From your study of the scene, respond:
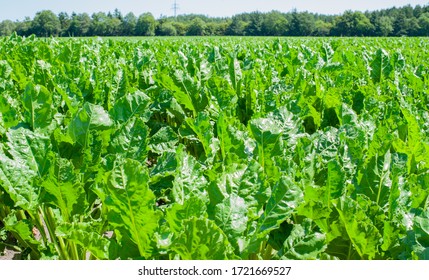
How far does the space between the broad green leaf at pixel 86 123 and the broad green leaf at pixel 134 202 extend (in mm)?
795

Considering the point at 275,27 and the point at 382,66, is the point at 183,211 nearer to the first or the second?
the point at 382,66

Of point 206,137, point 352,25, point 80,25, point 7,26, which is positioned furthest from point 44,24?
point 206,137

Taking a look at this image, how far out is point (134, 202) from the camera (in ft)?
4.66

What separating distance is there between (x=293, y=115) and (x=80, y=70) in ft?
6.74

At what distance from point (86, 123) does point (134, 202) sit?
91 cm

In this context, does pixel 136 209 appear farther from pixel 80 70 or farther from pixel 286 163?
pixel 80 70

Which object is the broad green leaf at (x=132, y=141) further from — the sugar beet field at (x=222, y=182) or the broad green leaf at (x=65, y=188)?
the broad green leaf at (x=65, y=188)

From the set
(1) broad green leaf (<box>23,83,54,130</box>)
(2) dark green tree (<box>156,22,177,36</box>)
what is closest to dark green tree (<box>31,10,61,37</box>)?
(2) dark green tree (<box>156,22,177,36</box>)

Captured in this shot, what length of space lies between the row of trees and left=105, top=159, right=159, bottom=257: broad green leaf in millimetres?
83310

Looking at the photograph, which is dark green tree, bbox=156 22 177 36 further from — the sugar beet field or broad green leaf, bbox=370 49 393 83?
the sugar beet field

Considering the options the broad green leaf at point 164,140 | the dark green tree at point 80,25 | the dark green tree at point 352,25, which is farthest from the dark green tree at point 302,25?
the broad green leaf at point 164,140

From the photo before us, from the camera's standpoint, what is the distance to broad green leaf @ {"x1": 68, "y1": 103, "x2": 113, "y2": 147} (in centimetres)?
220

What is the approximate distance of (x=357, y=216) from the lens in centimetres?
144

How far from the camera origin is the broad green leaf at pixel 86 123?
7.21ft
